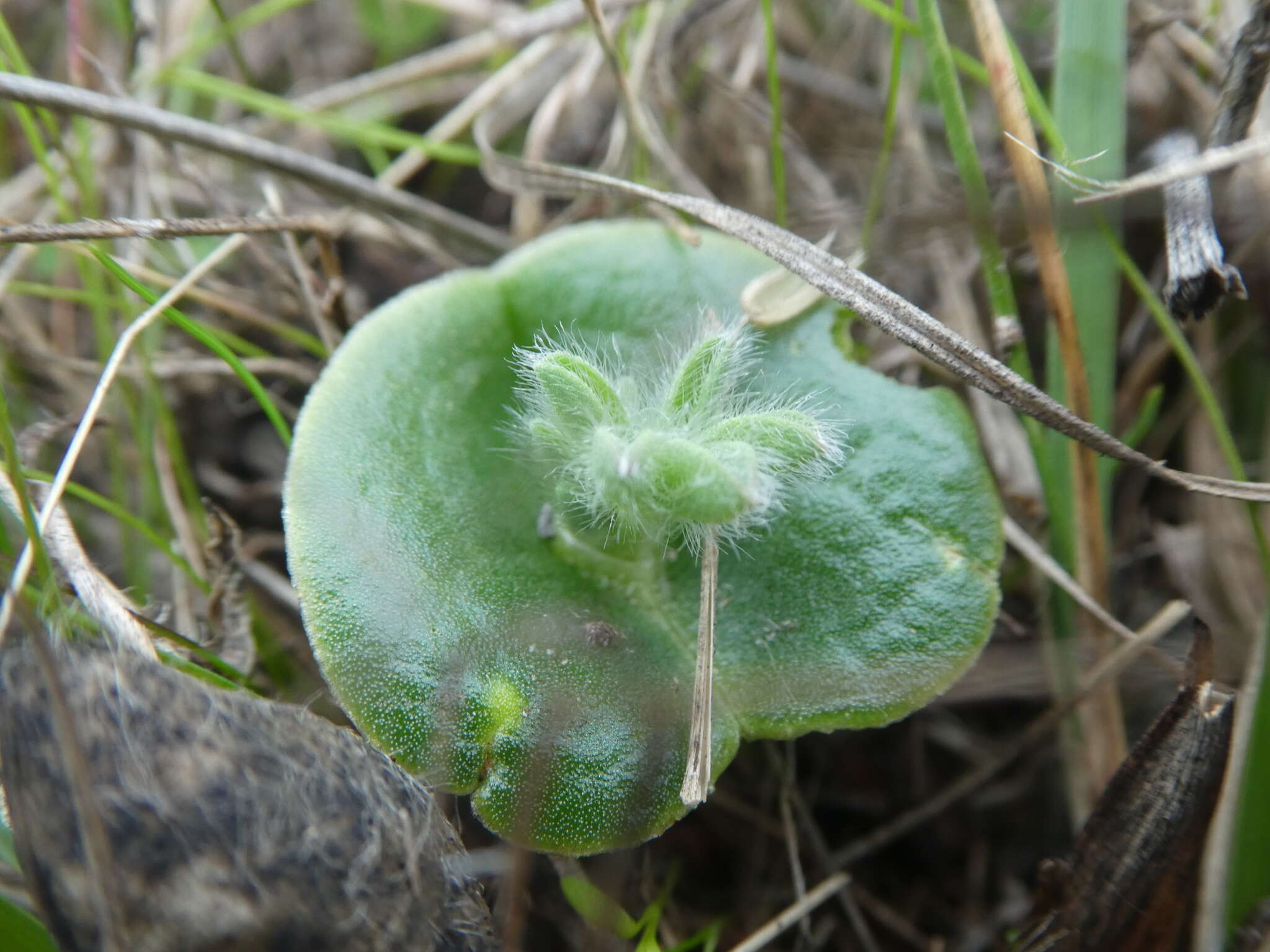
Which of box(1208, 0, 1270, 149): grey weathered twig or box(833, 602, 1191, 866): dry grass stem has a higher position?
box(1208, 0, 1270, 149): grey weathered twig

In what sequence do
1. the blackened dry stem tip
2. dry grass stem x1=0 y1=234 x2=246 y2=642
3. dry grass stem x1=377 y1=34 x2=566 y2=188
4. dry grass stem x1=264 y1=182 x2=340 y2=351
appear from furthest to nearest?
dry grass stem x1=377 y1=34 x2=566 y2=188
dry grass stem x1=264 y1=182 x2=340 y2=351
the blackened dry stem tip
dry grass stem x1=0 y1=234 x2=246 y2=642

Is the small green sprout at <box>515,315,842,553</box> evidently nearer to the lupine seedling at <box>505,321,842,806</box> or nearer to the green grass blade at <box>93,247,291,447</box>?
the lupine seedling at <box>505,321,842,806</box>

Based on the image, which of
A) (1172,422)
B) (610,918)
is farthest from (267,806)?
(1172,422)

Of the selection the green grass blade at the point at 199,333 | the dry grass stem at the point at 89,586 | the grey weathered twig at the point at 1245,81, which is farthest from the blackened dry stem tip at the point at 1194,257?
the dry grass stem at the point at 89,586

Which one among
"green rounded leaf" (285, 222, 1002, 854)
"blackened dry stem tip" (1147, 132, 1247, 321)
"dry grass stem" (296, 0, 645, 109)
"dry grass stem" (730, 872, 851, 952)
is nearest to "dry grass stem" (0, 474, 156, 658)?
"green rounded leaf" (285, 222, 1002, 854)

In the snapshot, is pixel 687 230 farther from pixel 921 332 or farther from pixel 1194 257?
pixel 1194 257

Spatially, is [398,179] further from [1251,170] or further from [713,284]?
[1251,170]
